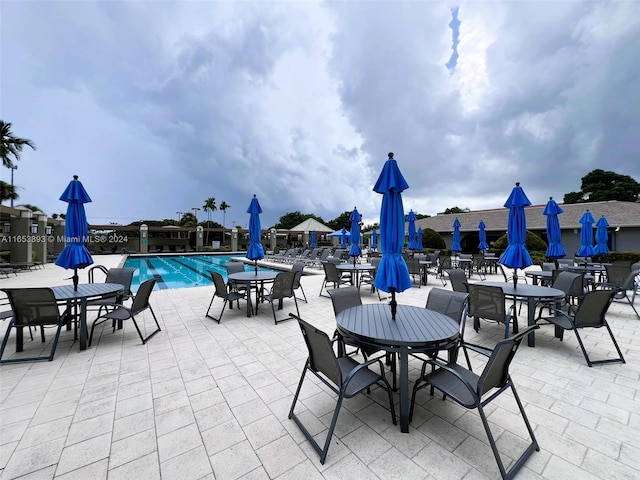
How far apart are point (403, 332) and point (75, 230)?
5.02 meters

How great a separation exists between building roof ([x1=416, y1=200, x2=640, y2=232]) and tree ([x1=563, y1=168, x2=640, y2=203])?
56.6 ft

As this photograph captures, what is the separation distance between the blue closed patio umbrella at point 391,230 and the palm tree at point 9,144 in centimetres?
2174

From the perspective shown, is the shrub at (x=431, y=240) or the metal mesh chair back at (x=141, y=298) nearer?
the metal mesh chair back at (x=141, y=298)

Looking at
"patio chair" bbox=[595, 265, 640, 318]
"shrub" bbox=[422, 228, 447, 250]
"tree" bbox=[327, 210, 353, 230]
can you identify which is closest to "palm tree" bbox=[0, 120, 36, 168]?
"patio chair" bbox=[595, 265, 640, 318]

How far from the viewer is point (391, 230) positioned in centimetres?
281

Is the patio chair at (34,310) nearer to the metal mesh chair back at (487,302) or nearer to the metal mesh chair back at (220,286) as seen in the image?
Answer: the metal mesh chair back at (220,286)

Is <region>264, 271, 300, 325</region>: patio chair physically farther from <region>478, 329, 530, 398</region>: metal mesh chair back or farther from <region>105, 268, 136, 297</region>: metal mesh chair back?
<region>478, 329, 530, 398</region>: metal mesh chair back

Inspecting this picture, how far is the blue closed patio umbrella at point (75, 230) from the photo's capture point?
390cm

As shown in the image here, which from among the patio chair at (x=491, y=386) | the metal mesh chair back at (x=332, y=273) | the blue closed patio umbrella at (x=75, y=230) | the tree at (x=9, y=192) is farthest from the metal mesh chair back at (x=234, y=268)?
the tree at (x=9, y=192)

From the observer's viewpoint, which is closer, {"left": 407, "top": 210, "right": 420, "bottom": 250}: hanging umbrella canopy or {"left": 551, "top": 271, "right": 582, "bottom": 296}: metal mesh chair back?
{"left": 551, "top": 271, "right": 582, "bottom": 296}: metal mesh chair back

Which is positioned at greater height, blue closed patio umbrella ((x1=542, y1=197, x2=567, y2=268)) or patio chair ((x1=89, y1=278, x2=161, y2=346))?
blue closed patio umbrella ((x1=542, y1=197, x2=567, y2=268))

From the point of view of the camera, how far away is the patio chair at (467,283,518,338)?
Answer: 11.6 ft

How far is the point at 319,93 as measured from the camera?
50.5ft

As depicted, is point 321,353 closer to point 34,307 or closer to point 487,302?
point 487,302
